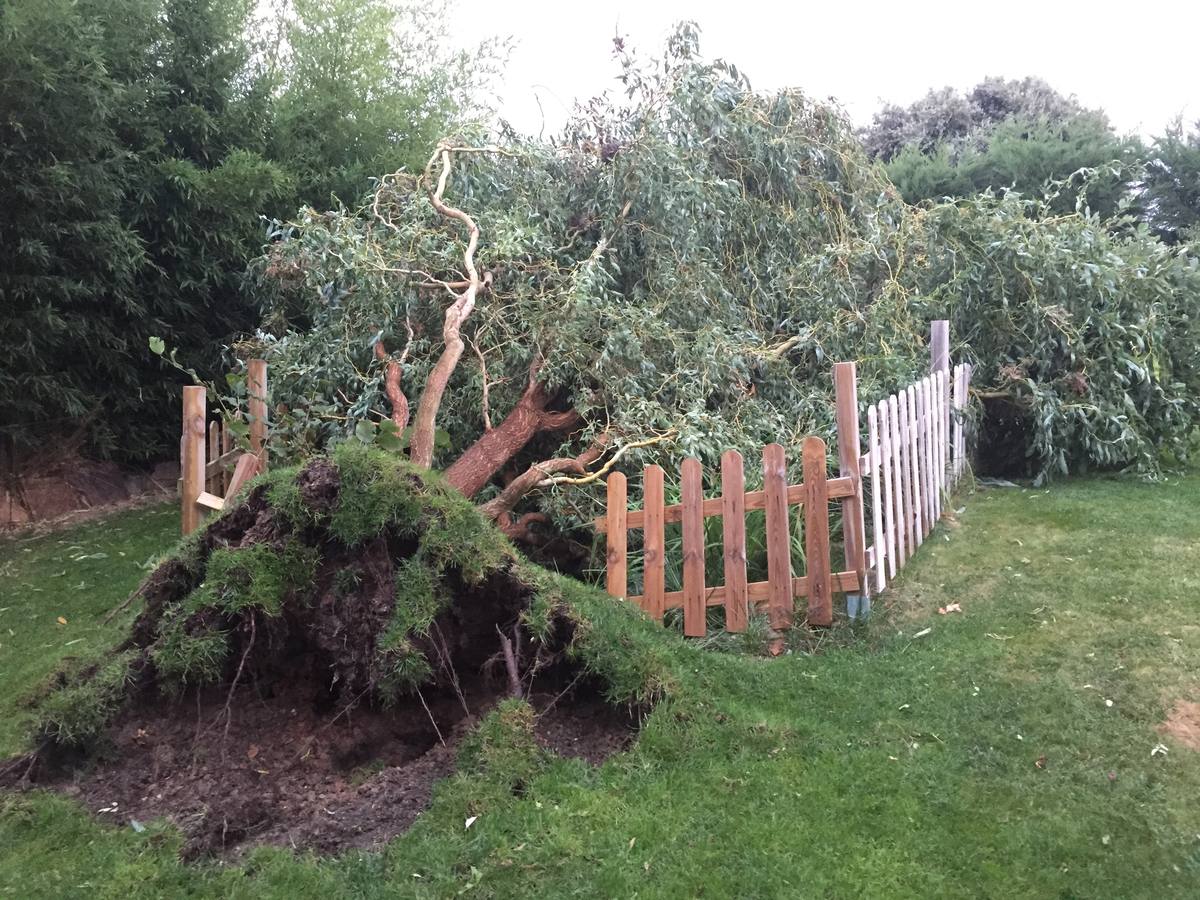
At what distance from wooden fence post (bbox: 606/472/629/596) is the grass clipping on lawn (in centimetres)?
91

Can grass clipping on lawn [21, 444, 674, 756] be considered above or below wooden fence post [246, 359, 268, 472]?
below

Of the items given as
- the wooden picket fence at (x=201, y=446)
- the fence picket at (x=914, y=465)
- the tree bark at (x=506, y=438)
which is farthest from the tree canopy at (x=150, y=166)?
the fence picket at (x=914, y=465)

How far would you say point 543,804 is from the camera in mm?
2885

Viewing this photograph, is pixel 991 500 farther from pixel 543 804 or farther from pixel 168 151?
pixel 168 151

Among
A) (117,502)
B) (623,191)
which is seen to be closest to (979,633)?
(623,191)

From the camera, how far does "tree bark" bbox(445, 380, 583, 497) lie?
5523 millimetres

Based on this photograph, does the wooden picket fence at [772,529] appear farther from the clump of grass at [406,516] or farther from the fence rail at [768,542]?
the clump of grass at [406,516]

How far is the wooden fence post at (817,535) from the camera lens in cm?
432

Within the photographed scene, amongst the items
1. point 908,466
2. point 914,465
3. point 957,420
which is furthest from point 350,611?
point 957,420

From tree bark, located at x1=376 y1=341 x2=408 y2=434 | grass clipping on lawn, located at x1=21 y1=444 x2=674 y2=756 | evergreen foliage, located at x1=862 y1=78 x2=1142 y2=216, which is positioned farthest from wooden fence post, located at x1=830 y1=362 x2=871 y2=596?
evergreen foliage, located at x1=862 y1=78 x2=1142 y2=216

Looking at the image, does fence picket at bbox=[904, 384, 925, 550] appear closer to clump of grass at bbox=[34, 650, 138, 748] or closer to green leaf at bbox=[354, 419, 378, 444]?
green leaf at bbox=[354, 419, 378, 444]

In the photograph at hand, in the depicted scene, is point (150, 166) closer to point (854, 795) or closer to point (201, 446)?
point (201, 446)

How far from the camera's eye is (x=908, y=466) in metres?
5.23

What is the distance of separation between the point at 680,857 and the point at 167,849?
1557mm
